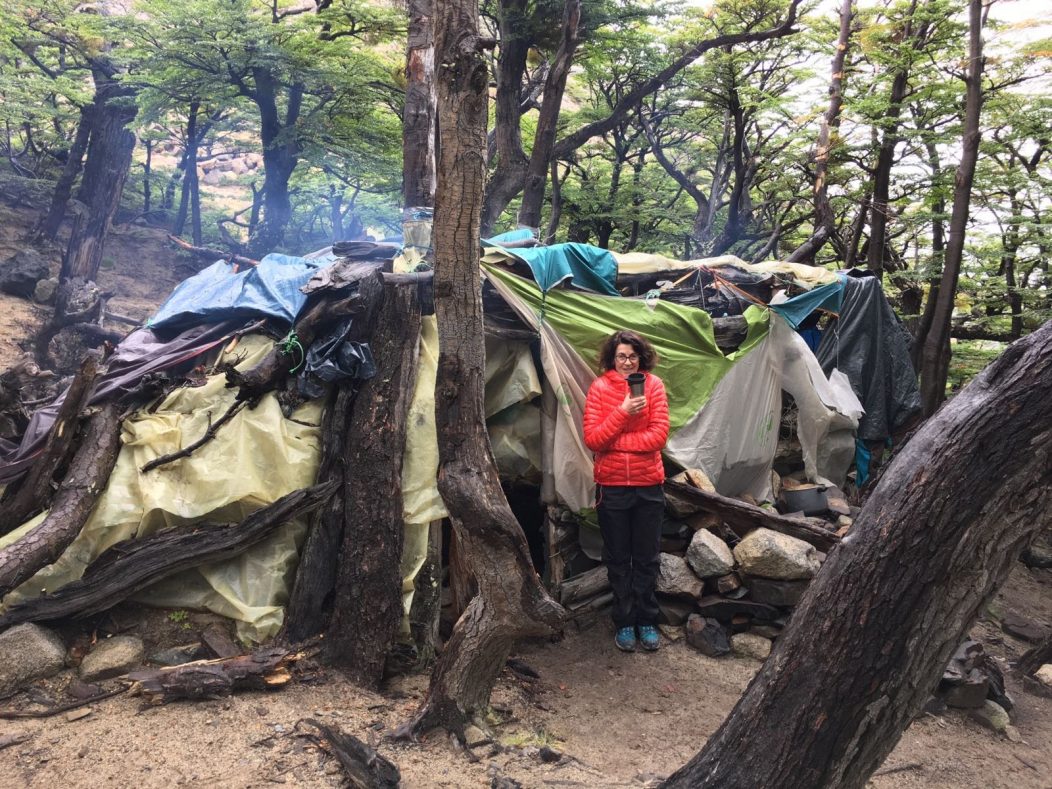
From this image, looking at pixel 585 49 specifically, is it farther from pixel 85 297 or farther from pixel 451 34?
pixel 451 34

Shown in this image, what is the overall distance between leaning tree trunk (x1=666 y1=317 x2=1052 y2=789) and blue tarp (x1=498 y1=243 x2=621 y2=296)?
3123mm

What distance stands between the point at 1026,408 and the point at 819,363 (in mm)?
4622

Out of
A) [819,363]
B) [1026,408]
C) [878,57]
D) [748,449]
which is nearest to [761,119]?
[878,57]

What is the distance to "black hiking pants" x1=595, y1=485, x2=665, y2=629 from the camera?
4.18 m

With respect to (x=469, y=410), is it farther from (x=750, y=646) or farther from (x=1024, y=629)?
(x=1024, y=629)

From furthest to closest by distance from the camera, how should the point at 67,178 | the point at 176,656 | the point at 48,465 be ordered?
the point at 67,178 → the point at 48,465 → the point at 176,656

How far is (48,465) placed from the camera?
3.91 meters

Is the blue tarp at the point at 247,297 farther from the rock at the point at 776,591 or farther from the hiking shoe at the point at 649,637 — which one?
the rock at the point at 776,591

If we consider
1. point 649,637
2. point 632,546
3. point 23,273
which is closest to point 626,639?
point 649,637

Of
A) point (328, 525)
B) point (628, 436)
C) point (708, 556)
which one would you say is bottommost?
point (708, 556)

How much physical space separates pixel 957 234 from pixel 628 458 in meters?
5.36

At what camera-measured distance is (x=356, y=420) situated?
418 centimetres

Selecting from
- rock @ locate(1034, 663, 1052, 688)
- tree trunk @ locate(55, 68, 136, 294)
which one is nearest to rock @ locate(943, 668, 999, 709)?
rock @ locate(1034, 663, 1052, 688)

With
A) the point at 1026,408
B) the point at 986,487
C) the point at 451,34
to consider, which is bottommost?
the point at 986,487
